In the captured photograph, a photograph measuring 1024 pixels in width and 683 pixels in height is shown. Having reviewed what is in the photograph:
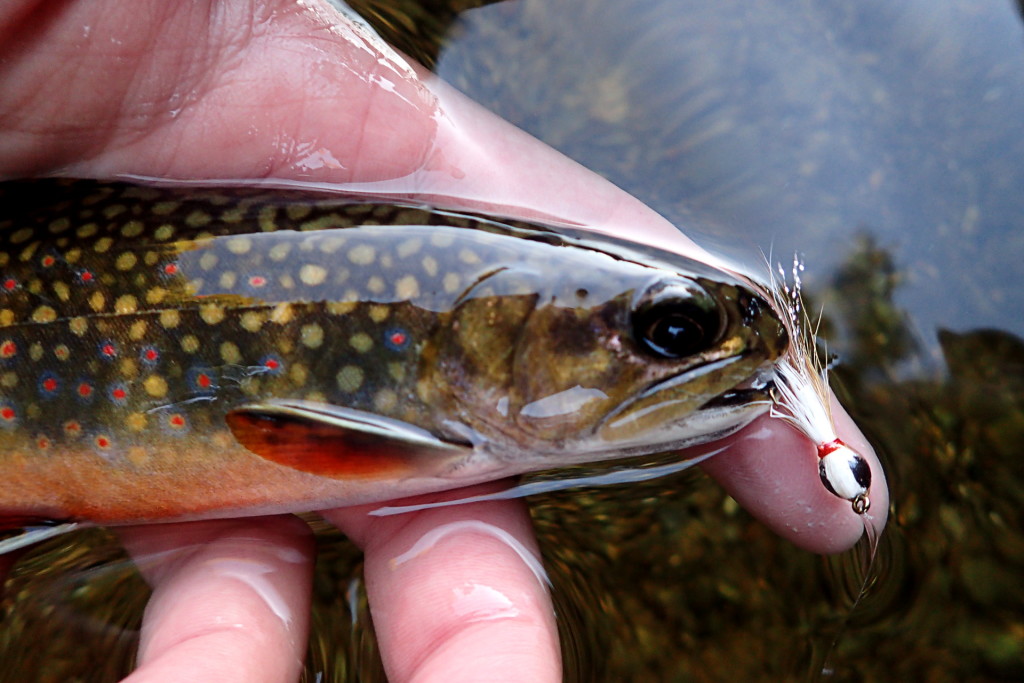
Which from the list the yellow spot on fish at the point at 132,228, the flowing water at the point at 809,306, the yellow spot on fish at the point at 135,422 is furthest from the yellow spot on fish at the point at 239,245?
the flowing water at the point at 809,306

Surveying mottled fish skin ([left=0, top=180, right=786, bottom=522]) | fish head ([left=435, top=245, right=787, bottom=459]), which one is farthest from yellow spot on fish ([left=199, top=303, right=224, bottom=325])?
fish head ([left=435, top=245, right=787, bottom=459])

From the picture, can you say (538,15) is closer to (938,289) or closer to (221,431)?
(938,289)

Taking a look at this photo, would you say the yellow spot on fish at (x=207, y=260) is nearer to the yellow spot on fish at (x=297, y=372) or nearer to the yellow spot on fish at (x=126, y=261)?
the yellow spot on fish at (x=126, y=261)

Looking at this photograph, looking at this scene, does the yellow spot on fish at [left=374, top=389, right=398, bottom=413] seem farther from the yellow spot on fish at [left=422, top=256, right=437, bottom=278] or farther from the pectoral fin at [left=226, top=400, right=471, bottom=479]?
the yellow spot on fish at [left=422, top=256, right=437, bottom=278]

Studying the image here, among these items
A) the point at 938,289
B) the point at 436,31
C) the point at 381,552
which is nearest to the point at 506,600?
the point at 381,552

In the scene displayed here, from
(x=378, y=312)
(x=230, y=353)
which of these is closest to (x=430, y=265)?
(x=378, y=312)

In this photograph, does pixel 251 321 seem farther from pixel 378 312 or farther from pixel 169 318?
pixel 378 312
